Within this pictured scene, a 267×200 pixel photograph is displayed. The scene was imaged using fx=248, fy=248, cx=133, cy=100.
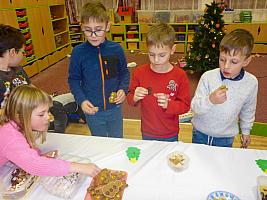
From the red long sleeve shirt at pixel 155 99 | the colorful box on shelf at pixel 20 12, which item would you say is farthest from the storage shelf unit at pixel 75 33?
the red long sleeve shirt at pixel 155 99

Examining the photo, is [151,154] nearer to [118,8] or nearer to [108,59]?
[108,59]

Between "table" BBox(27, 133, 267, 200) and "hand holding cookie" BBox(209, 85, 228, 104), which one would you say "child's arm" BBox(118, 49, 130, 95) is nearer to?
"table" BBox(27, 133, 267, 200)

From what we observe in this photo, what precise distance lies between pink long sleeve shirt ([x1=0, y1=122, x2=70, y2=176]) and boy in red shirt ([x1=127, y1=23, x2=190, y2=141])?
561 mm

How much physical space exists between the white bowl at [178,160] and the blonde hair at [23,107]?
64cm

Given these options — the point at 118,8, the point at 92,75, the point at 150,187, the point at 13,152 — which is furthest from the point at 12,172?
the point at 118,8

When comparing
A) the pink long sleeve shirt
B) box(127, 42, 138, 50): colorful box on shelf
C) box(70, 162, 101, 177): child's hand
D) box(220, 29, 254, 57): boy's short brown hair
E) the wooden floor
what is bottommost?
the wooden floor

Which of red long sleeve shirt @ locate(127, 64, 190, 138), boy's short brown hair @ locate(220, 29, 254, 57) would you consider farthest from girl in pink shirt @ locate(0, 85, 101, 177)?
boy's short brown hair @ locate(220, 29, 254, 57)

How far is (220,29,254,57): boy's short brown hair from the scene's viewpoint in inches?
50.0

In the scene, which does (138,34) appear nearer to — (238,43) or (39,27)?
(39,27)

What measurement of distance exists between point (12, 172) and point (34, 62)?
399 centimetres

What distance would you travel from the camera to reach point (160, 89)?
1459mm

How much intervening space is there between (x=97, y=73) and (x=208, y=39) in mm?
2755

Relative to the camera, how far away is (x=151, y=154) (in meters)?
1.20

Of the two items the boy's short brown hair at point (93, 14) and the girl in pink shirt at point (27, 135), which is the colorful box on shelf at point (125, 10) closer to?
the boy's short brown hair at point (93, 14)
